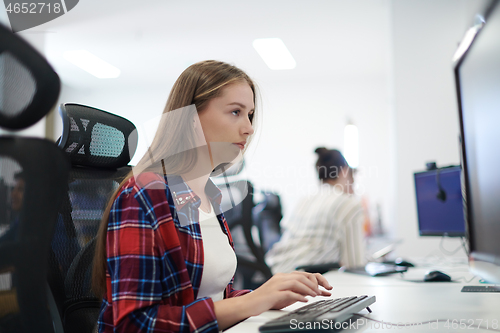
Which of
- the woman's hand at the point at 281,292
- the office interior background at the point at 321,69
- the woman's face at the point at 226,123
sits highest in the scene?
the office interior background at the point at 321,69

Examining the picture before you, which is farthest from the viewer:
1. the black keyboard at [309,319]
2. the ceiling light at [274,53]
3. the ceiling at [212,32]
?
the ceiling light at [274,53]

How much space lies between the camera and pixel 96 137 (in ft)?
3.29

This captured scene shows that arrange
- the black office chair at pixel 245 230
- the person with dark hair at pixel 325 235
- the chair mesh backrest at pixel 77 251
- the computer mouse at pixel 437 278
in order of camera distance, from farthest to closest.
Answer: the black office chair at pixel 245 230 < the person with dark hair at pixel 325 235 < the computer mouse at pixel 437 278 < the chair mesh backrest at pixel 77 251

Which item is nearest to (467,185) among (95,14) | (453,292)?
(453,292)

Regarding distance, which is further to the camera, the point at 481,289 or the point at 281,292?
the point at 481,289

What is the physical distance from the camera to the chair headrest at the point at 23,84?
Answer: 416 mm

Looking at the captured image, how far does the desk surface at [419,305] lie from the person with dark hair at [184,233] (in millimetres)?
74

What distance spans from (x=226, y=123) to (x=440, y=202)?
1529mm

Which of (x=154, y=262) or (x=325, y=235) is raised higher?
(x=154, y=262)

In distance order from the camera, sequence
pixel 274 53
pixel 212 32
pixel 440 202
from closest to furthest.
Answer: pixel 440 202 → pixel 212 32 → pixel 274 53

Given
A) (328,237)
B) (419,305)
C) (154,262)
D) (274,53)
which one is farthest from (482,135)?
(274,53)

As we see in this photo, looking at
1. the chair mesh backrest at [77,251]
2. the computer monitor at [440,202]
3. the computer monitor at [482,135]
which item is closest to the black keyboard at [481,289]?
the computer monitor at [482,135]

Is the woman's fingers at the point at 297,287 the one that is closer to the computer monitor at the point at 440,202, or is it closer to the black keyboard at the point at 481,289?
the black keyboard at the point at 481,289

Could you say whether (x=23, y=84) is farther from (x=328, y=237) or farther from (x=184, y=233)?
(x=328, y=237)
